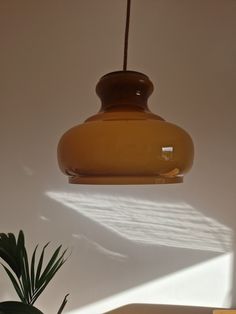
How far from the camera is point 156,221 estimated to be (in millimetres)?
1961

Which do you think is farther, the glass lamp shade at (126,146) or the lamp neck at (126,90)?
the lamp neck at (126,90)

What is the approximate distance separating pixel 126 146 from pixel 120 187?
1.40 meters

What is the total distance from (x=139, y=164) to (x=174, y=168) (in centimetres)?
9

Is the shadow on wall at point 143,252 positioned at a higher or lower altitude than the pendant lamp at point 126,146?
lower

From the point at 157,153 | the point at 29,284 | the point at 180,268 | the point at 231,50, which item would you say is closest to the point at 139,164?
the point at 157,153

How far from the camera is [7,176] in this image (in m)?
2.04

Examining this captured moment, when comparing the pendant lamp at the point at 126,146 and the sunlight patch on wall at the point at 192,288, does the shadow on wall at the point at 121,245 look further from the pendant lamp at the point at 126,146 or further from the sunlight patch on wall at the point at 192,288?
the pendant lamp at the point at 126,146

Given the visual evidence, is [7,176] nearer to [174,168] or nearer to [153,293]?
[153,293]

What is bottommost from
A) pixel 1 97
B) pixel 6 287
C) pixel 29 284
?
pixel 6 287

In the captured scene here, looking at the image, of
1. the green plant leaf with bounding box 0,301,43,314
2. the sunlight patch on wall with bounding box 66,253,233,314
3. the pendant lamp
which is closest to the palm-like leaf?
the green plant leaf with bounding box 0,301,43,314

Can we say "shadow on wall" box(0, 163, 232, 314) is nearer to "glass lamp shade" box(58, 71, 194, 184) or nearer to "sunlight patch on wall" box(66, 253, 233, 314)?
"sunlight patch on wall" box(66, 253, 233, 314)

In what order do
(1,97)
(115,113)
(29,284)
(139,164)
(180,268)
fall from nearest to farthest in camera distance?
(139,164)
(115,113)
(29,284)
(180,268)
(1,97)

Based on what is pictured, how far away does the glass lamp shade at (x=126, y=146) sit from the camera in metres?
0.61

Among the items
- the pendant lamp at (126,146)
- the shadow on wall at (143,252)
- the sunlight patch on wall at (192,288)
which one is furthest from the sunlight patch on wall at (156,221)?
the pendant lamp at (126,146)
